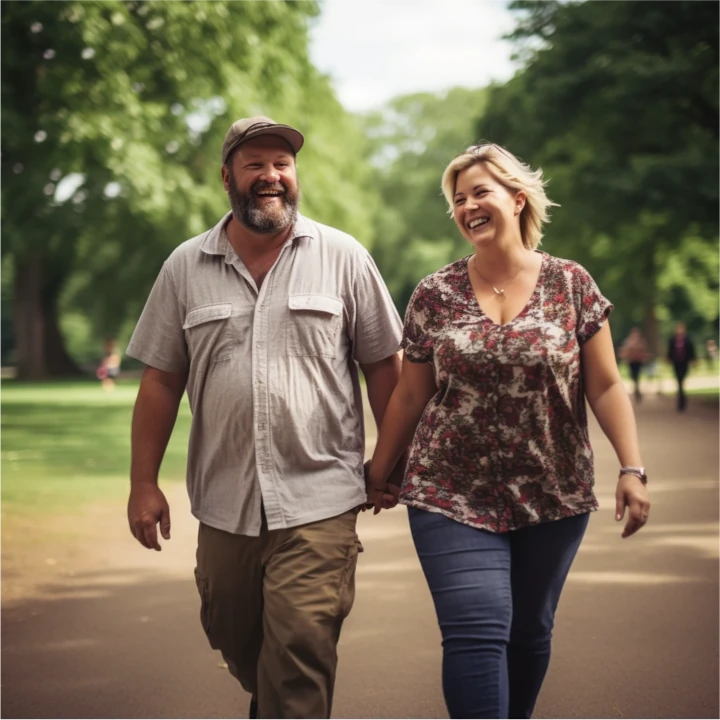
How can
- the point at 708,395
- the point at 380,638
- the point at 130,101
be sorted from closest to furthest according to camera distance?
the point at 380,638 → the point at 130,101 → the point at 708,395

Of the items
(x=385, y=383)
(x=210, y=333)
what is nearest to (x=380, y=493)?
(x=385, y=383)

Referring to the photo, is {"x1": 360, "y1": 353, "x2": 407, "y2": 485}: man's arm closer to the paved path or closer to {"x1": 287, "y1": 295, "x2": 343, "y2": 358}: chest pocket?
{"x1": 287, "y1": 295, "x2": 343, "y2": 358}: chest pocket

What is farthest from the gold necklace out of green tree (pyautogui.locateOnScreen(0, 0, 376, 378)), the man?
green tree (pyautogui.locateOnScreen(0, 0, 376, 378))

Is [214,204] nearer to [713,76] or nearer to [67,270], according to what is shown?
[713,76]

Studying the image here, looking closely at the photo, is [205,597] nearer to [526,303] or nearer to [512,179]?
[526,303]

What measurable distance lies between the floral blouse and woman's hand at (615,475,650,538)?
98mm

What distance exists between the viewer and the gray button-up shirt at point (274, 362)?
11.8ft

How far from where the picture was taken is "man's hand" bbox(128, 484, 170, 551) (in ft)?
12.6

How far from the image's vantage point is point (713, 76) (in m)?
22.2

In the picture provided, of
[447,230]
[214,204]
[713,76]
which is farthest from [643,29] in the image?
[447,230]

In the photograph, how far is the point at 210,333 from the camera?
3.71m

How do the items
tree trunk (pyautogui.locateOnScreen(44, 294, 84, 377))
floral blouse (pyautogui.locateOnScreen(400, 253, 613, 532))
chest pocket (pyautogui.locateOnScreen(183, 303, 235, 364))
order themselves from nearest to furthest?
floral blouse (pyautogui.locateOnScreen(400, 253, 613, 532)) → chest pocket (pyautogui.locateOnScreen(183, 303, 235, 364)) → tree trunk (pyautogui.locateOnScreen(44, 294, 84, 377))

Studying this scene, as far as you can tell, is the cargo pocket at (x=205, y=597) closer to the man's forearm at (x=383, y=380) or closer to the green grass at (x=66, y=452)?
the man's forearm at (x=383, y=380)

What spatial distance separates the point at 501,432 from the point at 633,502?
461 millimetres
